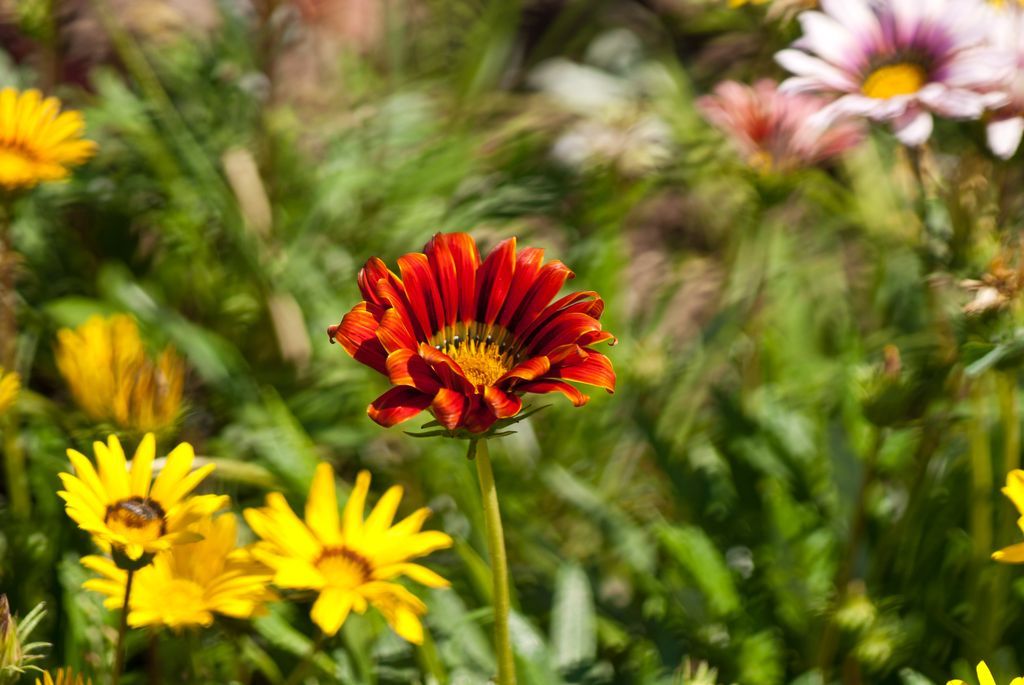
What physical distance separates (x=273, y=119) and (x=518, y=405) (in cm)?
144

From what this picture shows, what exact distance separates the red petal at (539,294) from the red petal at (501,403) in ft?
0.48

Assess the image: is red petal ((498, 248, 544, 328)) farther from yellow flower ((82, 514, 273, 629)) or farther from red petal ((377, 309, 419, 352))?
yellow flower ((82, 514, 273, 629))

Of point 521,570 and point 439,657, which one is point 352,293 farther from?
point 439,657

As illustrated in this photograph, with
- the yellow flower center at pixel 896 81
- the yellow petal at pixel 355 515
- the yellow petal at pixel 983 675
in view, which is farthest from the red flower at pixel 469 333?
the yellow flower center at pixel 896 81

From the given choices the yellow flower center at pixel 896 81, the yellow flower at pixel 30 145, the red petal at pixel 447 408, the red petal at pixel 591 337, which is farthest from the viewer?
the yellow flower center at pixel 896 81

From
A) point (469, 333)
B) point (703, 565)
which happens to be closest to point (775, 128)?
point (703, 565)

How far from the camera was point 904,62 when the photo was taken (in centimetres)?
149

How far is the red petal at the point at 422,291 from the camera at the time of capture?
103 cm

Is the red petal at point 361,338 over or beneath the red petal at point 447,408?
over

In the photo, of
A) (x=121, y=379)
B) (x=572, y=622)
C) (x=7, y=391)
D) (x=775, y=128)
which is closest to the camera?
(x=7, y=391)

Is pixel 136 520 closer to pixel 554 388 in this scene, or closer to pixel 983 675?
pixel 554 388

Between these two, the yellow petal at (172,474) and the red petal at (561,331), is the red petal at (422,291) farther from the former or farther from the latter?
the yellow petal at (172,474)

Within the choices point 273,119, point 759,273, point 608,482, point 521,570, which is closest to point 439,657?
point 521,570

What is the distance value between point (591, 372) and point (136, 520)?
37 centimetres
